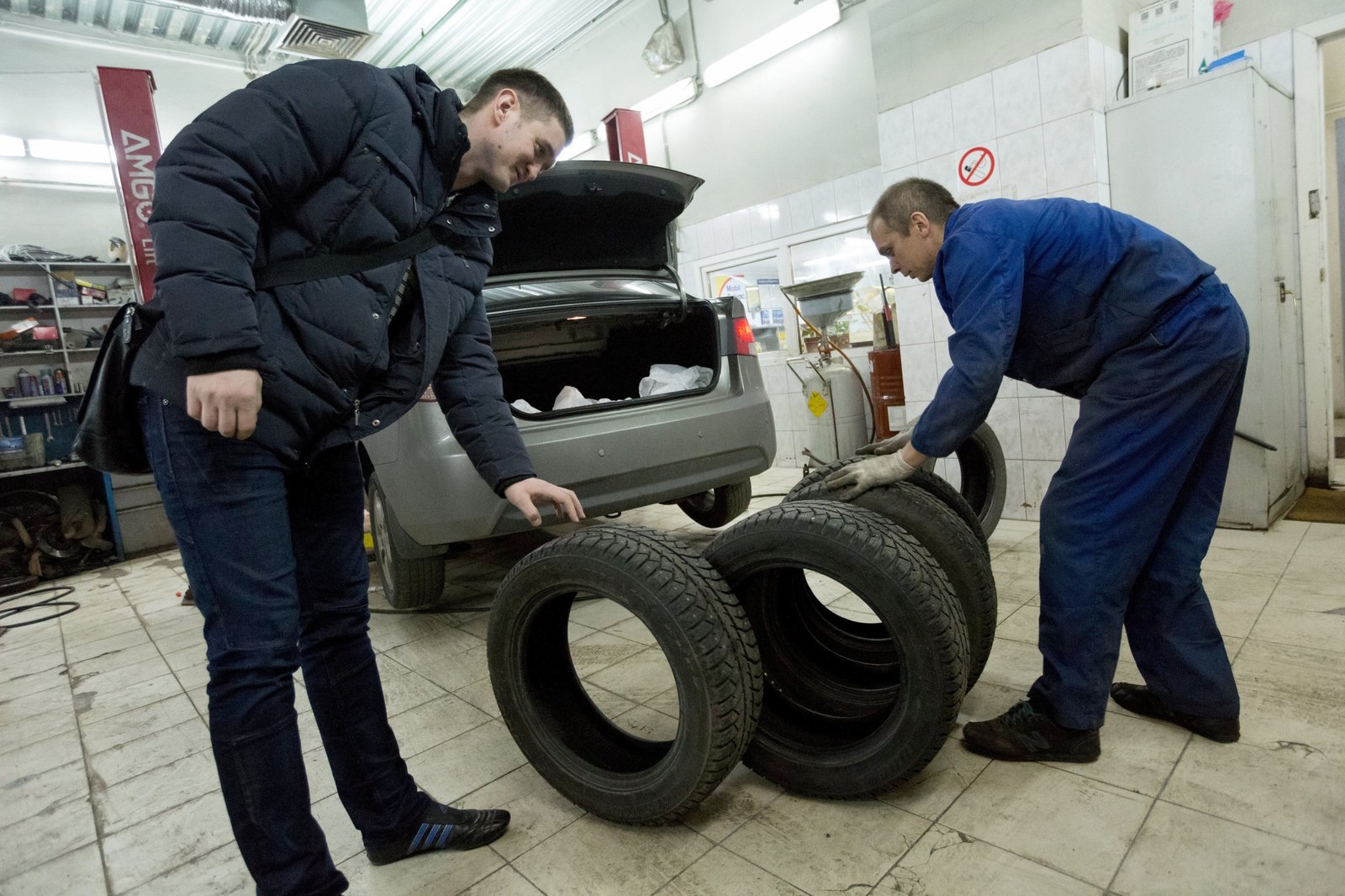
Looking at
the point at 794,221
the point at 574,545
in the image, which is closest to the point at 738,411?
the point at 574,545

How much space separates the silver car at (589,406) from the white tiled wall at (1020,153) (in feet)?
5.40

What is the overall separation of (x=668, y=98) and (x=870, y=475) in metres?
6.31

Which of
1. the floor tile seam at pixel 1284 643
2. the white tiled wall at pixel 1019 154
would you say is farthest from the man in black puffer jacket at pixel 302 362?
the white tiled wall at pixel 1019 154

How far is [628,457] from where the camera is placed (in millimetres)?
2492

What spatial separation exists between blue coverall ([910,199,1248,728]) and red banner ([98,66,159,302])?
4468mm

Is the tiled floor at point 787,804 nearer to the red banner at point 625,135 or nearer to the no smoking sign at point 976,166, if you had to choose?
the no smoking sign at point 976,166

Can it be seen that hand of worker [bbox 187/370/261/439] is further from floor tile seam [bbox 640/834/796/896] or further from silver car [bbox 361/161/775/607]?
silver car [bbox 361/161/775/607]

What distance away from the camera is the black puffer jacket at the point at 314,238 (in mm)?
973

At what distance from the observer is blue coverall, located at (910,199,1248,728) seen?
1594mm

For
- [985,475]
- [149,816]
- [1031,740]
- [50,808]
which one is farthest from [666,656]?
[985,475]

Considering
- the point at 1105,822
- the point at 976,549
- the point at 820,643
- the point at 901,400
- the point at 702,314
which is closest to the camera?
the point at 1105,822

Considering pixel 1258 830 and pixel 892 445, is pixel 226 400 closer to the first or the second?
pixel 892 445

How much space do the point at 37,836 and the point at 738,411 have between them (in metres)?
2.37

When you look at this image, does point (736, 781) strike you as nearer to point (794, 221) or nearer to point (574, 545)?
point (574, 545)
